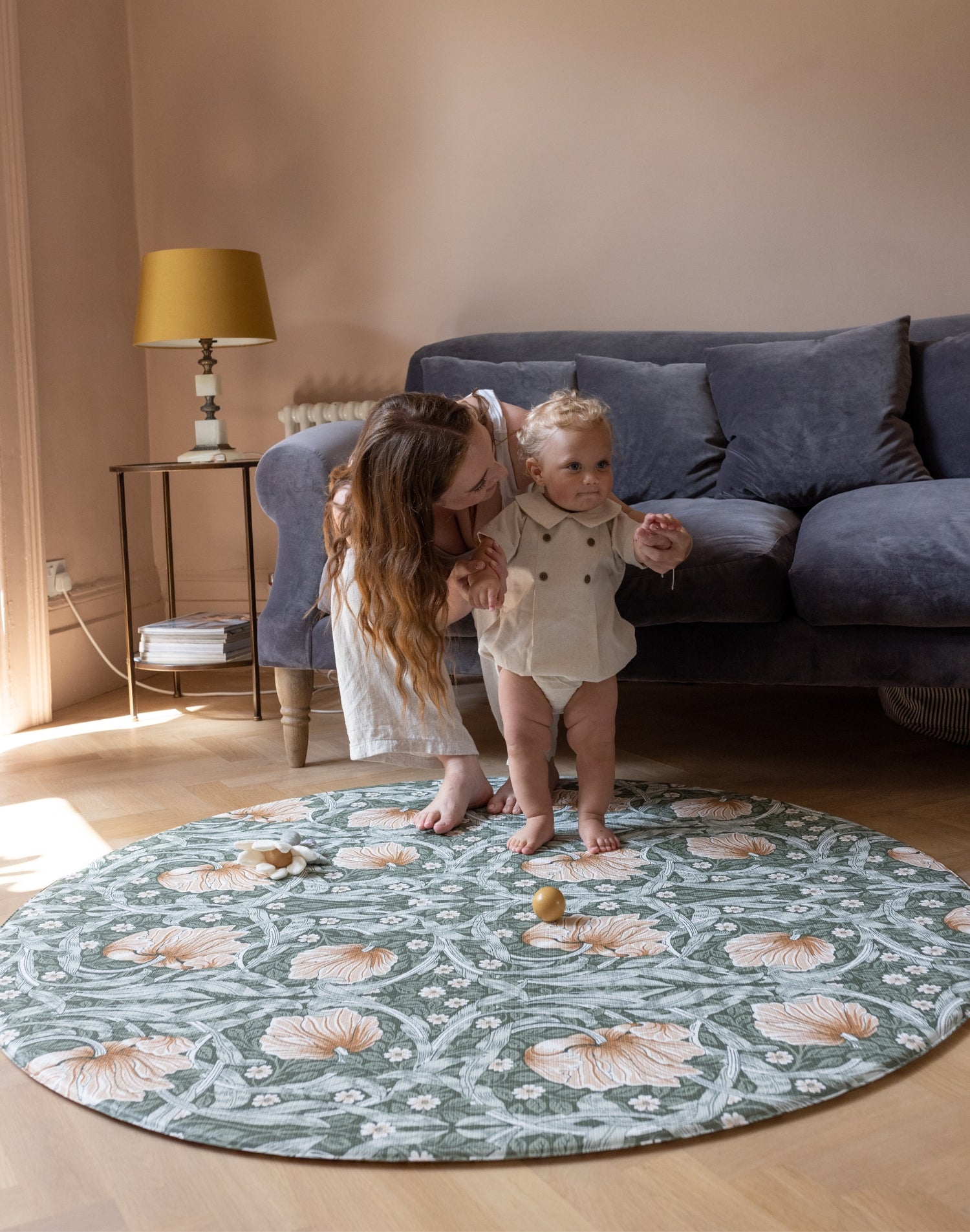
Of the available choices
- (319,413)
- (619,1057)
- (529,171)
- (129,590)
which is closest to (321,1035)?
(619,1057)

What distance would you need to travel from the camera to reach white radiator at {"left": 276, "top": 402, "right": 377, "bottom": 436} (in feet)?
10.4

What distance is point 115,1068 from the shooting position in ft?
3.73

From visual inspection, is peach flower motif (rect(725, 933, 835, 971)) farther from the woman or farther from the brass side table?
the brass side table

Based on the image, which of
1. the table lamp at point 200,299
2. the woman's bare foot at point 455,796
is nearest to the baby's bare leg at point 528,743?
the woman's bare foot at point 455,796

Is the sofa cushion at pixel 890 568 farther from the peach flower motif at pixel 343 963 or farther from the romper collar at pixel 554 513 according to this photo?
the peach flower motif at pixel 343 963

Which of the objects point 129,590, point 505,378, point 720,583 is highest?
point 505,378

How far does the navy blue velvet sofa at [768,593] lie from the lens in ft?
6.08

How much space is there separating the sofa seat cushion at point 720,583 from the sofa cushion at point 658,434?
487mm

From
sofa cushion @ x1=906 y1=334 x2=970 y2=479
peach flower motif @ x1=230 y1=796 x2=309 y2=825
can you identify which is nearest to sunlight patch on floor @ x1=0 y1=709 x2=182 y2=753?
peach flower motif @ x1=230 y1=796 x2=309 y2=825

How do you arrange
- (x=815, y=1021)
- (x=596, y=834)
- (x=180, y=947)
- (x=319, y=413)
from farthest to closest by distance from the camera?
1. (x=319, y=413)
2. (x=596, y=834)
3. (x=180, y=947)
4. (x=815, y=1021)

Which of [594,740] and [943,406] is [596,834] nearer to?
[594,740]

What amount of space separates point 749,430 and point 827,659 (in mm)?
687

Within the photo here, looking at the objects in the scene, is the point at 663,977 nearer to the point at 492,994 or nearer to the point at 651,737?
the point at 492,994

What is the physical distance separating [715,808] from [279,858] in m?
0.73
